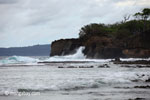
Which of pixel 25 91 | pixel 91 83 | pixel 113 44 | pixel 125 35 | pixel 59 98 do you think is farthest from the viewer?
pixel 125 35

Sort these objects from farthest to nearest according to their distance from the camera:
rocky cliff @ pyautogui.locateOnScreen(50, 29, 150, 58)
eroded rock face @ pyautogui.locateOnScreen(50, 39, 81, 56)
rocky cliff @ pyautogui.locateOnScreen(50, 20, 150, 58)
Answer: eroded rock face @ pyautogui.locateOnScreen(50, 39, 81, 56)
rocky cliff @ pyautogui.locateOnScreen(50, 20, 150, 58)
rocky cliff @ pyautogui.locateOnScreen(50, 29, 150, 58)

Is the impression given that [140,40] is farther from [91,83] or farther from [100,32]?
[91,83]

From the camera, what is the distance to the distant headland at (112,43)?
85.6 metres

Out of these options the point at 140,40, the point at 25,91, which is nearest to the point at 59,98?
the point at 25,91

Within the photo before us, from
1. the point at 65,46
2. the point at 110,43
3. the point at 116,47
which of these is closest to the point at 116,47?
the point at 116,47

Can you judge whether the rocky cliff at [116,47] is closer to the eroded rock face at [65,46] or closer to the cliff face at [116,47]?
the cliff face at [116,47]

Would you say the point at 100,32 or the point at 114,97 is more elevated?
the point at 100,32

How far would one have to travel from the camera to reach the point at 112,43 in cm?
9275

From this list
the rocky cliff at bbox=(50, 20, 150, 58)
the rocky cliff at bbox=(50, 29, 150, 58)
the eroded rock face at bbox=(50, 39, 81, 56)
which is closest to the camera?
the rocky cliff at bbox=(50, 29, 150, 58)

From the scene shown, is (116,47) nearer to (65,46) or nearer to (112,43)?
(112,43)

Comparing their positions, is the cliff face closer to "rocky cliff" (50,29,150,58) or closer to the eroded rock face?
"rocky cliff" (50,29,150,58)

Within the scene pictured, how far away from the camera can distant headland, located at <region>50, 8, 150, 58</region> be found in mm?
85625

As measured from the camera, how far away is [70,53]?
10900 cm

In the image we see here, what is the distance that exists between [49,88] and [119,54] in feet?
215
